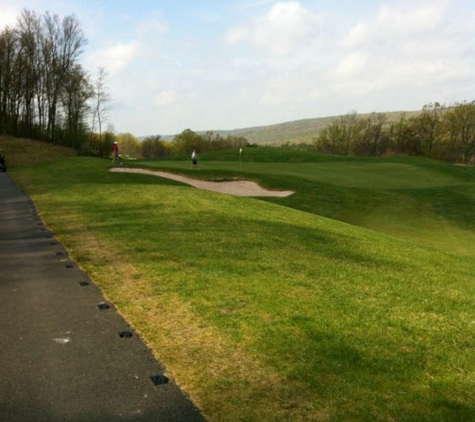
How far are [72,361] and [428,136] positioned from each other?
10187cm

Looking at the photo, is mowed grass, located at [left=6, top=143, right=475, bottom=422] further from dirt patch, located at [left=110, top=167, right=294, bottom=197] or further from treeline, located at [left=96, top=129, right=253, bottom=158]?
treeline, located at [left=96, top=129, right=253, bottom=158]

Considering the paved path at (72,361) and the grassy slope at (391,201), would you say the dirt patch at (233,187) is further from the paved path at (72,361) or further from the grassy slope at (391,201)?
the paved path at (72,361)

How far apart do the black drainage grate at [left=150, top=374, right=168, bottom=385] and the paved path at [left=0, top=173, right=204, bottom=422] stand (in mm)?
10

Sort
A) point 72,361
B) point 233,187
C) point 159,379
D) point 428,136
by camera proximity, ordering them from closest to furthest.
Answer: point 159,379 < point 72,361 < point 233,187 < point 428,136

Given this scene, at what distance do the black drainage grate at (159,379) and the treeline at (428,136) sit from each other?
99103 millimetres

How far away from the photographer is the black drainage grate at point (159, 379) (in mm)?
4273

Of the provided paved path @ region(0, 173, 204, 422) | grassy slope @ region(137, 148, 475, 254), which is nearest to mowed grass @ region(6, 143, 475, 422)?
paved path @ region(0, 173, 204, 422)

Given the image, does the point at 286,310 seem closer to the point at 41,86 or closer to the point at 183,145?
the point at 41,86

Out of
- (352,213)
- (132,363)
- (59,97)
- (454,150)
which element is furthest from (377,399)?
(454,150)

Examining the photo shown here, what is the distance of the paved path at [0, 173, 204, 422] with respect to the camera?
3795 mm

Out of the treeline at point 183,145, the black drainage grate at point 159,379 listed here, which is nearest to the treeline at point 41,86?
the treeline at point 183,145

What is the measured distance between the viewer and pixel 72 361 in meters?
4.71

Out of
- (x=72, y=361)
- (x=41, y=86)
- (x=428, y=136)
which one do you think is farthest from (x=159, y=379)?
(x=428, y=136)

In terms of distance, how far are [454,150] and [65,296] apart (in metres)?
101
